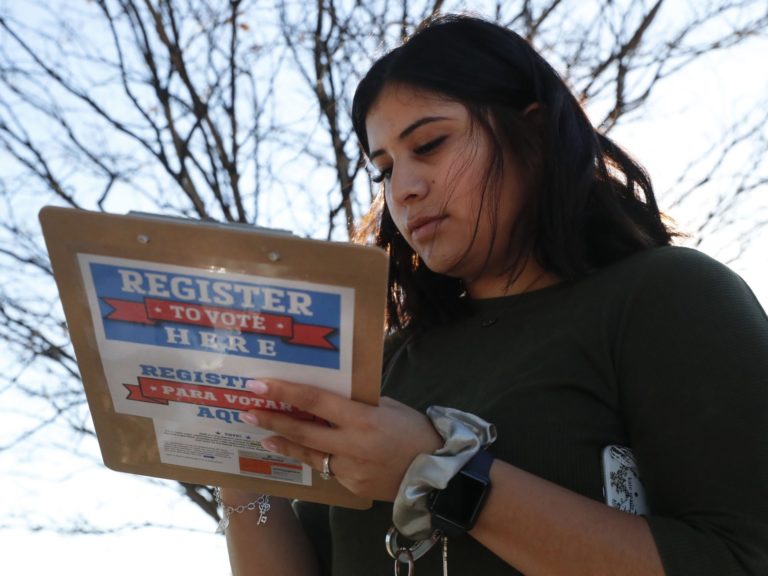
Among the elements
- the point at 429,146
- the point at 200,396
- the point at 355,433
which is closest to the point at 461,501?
the point at 355,433

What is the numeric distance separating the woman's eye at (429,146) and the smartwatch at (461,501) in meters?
0.69

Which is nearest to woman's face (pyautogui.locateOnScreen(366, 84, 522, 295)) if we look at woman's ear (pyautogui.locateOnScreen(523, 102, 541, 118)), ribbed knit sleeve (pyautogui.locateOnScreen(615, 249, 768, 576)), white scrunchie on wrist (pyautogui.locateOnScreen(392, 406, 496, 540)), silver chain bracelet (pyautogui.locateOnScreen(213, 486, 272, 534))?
woman's ear (pyautogui.locateOnScreen(523, 102, 541, 118))

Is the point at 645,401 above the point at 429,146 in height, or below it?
below

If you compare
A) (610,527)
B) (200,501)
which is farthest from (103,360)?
(200,501)

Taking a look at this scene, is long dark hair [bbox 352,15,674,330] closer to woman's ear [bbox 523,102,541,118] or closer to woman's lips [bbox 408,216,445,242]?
woman's ear [bbox 523,102,541,118]

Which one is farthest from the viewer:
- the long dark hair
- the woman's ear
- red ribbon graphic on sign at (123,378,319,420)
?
the woman's ear

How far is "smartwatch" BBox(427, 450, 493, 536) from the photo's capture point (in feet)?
3.49

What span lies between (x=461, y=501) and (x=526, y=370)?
1.01 ft

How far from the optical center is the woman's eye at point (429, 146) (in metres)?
1.52

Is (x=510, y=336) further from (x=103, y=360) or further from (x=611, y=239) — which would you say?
(x=103, y=360)

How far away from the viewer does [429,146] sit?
1532mm

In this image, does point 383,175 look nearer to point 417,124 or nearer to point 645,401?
point 417,124

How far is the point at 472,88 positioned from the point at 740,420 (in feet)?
2.70

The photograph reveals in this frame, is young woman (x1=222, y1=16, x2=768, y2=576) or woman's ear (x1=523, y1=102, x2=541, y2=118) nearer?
young woman (x1=222, y1=16, x2=768, y2=576)
